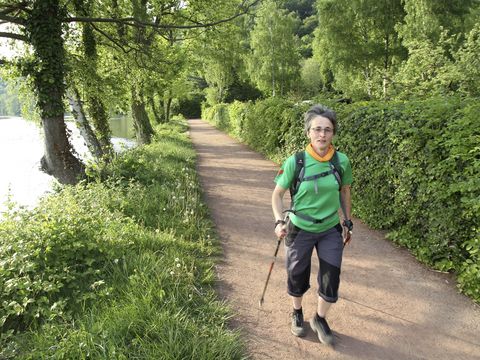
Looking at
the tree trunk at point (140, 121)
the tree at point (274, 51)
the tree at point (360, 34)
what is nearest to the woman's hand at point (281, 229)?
the tree trunk at point (140, 121)

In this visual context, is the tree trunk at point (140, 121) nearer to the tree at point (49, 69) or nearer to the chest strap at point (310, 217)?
the tree at point (49, 69)

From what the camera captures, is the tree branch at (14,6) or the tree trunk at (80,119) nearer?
the tree branch at (14,6)

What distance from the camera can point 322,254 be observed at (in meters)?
2.89

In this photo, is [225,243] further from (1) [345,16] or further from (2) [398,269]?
(1) [345,16]

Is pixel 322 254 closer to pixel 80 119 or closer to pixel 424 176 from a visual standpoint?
pixel 424 176

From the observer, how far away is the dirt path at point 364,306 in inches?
120

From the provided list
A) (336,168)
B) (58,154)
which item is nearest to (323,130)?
(336,168)

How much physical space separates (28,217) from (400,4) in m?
28.5

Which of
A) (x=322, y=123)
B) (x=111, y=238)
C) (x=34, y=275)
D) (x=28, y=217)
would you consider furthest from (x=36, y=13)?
(x=322, y=123)

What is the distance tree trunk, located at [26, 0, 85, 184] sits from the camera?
6754 mm

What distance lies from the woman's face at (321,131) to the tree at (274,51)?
33081 mm

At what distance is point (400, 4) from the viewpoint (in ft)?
80.0

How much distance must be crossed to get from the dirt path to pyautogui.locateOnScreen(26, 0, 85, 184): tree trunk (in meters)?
3.97

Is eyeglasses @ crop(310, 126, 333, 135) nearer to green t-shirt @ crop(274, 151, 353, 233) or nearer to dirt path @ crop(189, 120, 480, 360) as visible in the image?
green t-shirt @ crop(274, 151, 353, 233)
